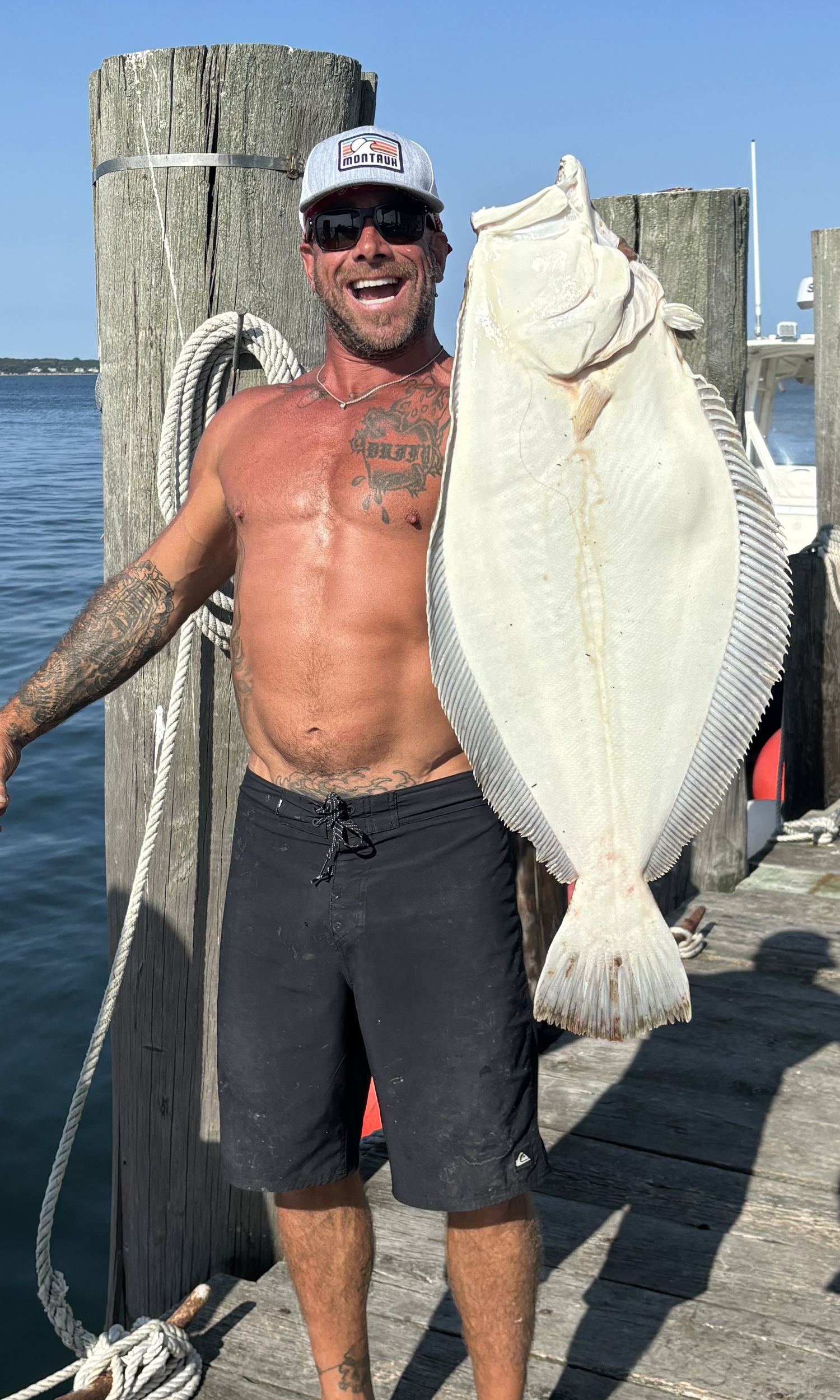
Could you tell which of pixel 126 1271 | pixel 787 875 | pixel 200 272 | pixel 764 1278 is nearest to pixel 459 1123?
pixel 764 1278

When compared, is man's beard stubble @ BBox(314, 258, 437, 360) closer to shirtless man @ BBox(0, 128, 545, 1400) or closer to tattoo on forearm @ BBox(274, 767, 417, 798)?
shirtless man @ BBox(0, 128, 545, 1400)

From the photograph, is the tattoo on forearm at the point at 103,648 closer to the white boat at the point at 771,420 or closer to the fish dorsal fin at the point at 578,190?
the fish dorsal fin at the point at 578,190

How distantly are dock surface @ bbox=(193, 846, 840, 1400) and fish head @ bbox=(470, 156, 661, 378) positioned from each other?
6.65ft

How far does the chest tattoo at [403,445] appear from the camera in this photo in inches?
84.8

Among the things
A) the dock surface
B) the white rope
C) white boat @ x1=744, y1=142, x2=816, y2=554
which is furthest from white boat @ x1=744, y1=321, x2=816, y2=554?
the dock surface

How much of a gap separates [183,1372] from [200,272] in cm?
230

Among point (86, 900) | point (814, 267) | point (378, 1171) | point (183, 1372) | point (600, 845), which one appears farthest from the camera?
point (86, 900)

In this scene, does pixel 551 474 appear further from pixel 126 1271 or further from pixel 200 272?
pixel 126 1271

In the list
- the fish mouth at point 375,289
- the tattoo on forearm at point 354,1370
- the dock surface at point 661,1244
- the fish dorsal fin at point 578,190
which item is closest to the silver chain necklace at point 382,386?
the fish mouth at point 375,289

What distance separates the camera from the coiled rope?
8.69 feet

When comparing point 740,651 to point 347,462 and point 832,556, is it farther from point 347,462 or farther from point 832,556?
point 832,556

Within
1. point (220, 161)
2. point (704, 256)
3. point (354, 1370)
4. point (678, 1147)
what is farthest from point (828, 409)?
point (354, 1370)

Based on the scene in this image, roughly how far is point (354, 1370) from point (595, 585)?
1585 mm

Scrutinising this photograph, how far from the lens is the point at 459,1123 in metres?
2.24
